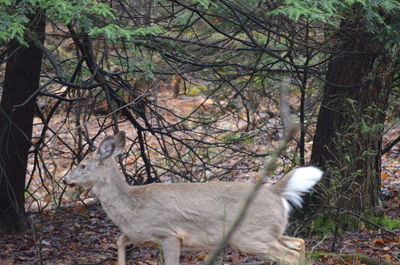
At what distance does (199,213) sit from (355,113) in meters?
2.68

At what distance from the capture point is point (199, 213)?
638 centimetres

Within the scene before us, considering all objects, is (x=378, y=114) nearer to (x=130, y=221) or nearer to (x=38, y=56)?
(x=130, y=221)

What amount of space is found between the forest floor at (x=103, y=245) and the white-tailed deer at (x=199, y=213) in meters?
0.37

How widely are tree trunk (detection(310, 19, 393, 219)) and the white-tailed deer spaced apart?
1.67 m

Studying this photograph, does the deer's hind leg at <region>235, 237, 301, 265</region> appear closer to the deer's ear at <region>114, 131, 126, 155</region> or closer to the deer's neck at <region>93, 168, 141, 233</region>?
the deer's neck at <region>93, 168, 141, 233</region>

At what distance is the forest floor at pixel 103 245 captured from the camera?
7.35 meters

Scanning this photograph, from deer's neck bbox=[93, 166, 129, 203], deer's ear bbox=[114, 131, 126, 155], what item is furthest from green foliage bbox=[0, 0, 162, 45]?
deer's neck bbox=[93, 166, 129, 203]

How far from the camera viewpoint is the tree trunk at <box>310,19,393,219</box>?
26.2 ft

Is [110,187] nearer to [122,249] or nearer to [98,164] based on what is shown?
[98,164]

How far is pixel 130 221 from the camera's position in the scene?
21.3 feet

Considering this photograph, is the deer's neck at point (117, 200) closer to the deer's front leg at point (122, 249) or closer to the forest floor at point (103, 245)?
the deer's front leg at point (122, 249)

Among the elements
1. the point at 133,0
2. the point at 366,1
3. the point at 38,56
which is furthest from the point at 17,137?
the point at 366,1

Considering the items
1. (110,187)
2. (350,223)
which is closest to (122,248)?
(110,187)

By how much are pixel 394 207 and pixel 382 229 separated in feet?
4.80
